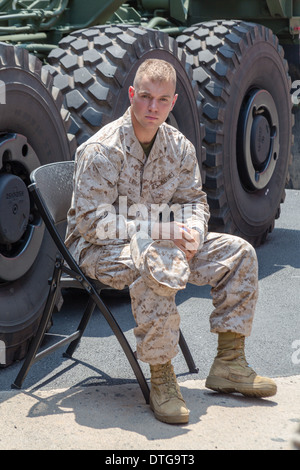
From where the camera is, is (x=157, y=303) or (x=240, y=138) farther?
(x=240, y=138)

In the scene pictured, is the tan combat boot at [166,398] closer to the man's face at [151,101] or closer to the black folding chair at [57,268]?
the black folding chair at [57,268]

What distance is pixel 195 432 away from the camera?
2916 mm

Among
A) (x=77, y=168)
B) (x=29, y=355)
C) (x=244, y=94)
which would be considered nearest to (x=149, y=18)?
(x=244, y=94)

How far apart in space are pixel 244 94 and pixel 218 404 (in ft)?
9.03

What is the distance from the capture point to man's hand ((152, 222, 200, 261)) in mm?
3072

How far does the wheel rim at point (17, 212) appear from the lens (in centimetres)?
349

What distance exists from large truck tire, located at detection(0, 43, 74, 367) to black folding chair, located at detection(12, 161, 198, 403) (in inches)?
9.3

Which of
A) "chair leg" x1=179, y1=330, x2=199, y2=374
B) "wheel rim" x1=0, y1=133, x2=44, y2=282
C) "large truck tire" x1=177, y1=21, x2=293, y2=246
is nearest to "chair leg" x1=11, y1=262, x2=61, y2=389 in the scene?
"wheel rim" x1=0, y1=133, x2=44, y2=282

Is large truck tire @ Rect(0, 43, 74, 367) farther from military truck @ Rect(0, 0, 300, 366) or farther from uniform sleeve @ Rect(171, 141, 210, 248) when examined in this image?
uniform sleeve @ Rect(171, 141, 210, 248)

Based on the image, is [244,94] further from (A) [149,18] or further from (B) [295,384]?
(B) [295,384]

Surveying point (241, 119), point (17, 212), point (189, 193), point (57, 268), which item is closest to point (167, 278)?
point (57, 268)

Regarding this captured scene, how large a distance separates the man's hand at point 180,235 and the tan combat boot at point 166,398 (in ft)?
1.36

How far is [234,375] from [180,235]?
0.58 m

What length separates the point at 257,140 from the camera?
5.55 meters
